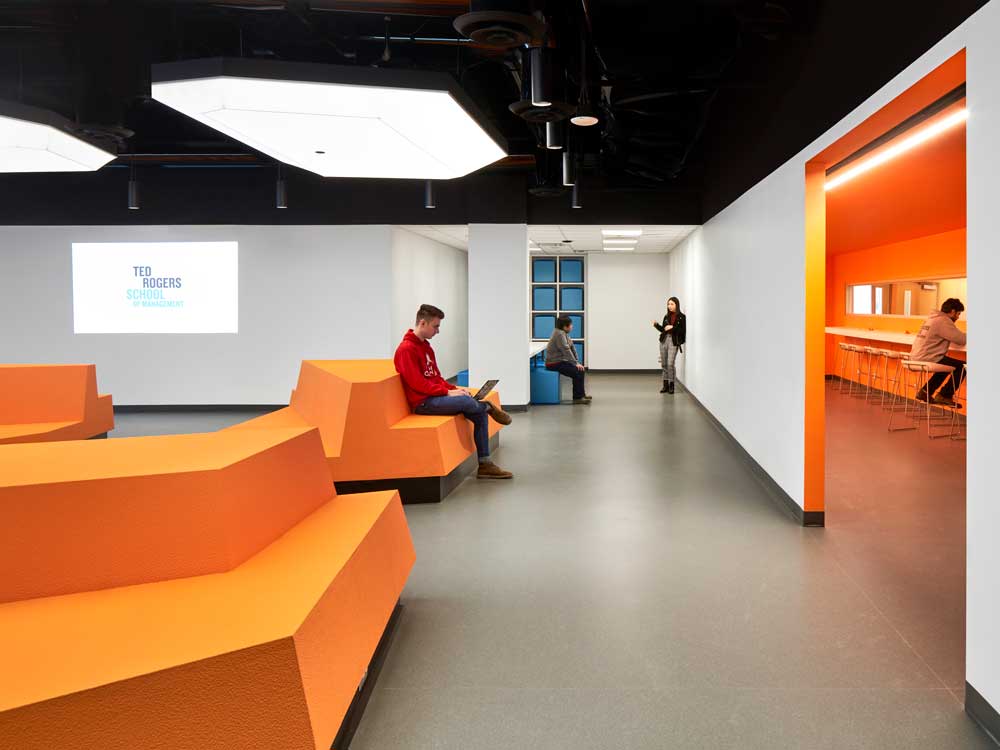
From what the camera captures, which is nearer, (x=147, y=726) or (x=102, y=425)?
(x=147, y=726)

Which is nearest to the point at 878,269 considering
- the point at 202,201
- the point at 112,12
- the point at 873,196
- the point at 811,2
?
the point at 873,196

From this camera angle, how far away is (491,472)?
21.0 feet

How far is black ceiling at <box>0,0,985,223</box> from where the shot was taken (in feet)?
15.1

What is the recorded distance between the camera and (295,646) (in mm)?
1899

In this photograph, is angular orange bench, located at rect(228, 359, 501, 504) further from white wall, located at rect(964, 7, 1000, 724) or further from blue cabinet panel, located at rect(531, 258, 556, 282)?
blue cabinet panel, located at rect(531, 258, 556, 282)

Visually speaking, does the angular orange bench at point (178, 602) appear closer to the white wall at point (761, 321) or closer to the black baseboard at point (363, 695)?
the black baseboard at point (363, 695)

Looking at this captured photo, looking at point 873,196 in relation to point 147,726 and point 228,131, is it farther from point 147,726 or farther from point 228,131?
point 147,726

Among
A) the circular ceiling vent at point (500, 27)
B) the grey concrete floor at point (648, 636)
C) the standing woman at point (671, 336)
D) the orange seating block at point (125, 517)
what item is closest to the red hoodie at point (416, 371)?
the grey concrete floor at point (648, 636)

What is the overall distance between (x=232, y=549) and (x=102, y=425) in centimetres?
651

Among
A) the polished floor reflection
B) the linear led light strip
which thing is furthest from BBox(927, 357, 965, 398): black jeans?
the linear led light strip

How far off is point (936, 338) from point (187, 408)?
9597 mm

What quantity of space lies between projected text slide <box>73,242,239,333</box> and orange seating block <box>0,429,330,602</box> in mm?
8206

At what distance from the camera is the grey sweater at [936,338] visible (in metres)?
8.25

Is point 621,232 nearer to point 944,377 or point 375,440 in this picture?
point 944,377
